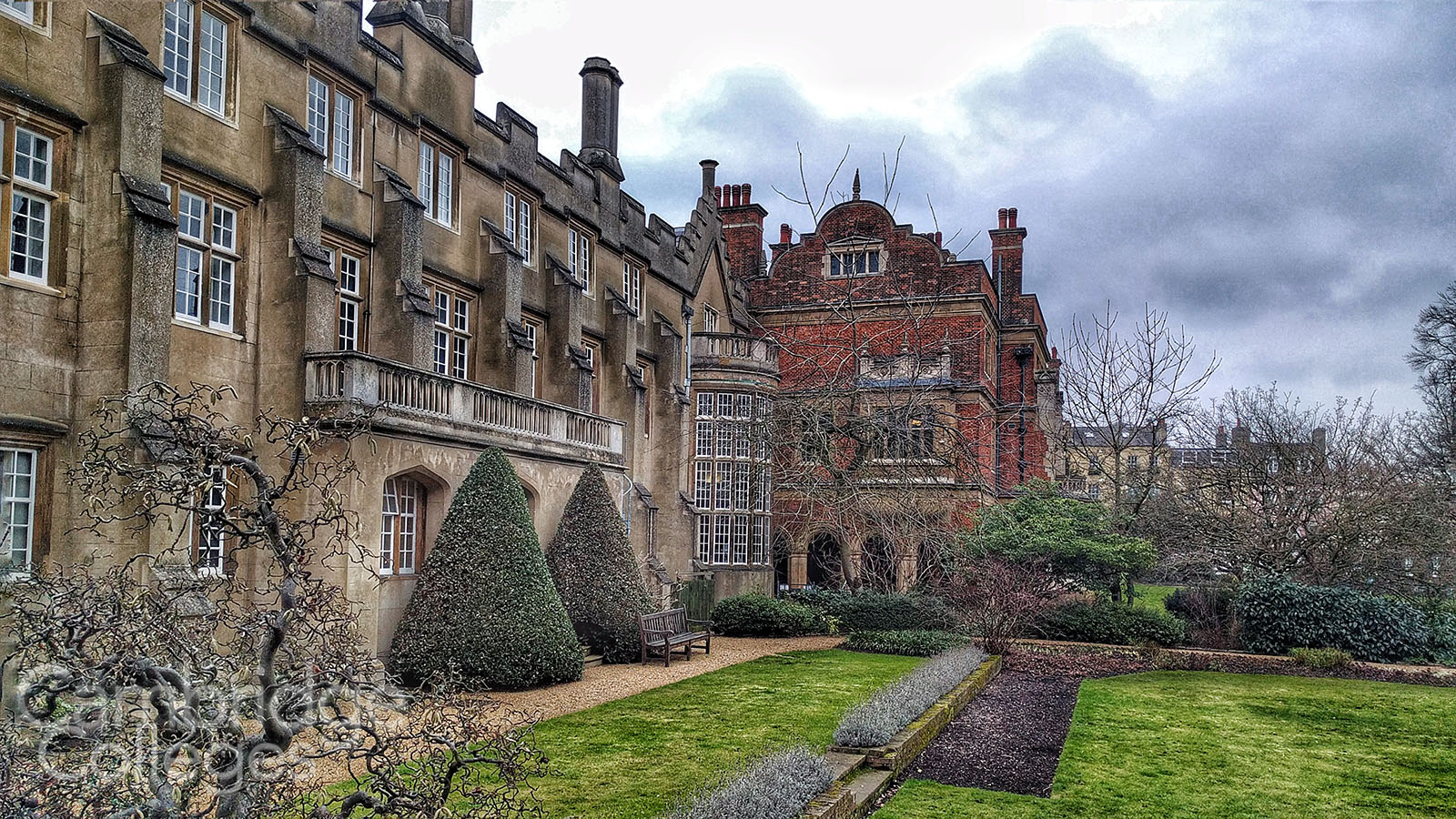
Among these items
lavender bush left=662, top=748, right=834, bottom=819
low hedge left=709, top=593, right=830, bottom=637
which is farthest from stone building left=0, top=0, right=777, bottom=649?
lavender bush left=662, top=748, right=834, bottom=819

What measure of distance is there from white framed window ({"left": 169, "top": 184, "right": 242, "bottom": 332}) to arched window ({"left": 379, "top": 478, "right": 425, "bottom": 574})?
12.1ft

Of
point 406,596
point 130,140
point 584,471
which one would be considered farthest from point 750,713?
point 130,140

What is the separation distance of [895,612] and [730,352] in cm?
1054

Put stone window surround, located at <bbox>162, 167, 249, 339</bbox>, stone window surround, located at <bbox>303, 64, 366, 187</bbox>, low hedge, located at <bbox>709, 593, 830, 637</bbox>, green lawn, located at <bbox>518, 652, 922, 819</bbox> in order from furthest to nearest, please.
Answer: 1. low hedge, located at <bbox>709, 593, 830, 637</bbox>
2. stone window surround, located at <bbox>303, 64, 366, 187</bbox>
3. stone window surround, located at <bbox>162, 167, 249, 339</bbox>
4. green lawn, located at <bbox>518, 652, 922, 819</bbox>

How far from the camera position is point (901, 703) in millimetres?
12570

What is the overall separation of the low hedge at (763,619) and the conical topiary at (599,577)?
5138mm

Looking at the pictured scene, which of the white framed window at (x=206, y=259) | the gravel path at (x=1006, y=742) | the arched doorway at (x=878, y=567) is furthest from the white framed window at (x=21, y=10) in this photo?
the arched doorway at (x=878, y=567)

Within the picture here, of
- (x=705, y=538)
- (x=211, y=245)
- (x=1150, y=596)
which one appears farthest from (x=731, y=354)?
(x=1150, y=596)

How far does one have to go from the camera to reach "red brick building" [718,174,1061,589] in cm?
2622

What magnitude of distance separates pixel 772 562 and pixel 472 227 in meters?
15.3

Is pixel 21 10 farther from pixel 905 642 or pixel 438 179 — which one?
pixel 905 642

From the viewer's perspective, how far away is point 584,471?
2067 cm

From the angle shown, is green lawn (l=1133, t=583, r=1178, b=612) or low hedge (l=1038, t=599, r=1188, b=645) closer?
Result: low hedge (l=1038, t=599, r=1188, b=645)

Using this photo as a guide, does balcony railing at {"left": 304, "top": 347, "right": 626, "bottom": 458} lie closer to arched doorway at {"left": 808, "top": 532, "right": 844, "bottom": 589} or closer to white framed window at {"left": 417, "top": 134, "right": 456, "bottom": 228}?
white framed window at {"left": 417, "top": 134, "right": 456, "bottom": 228}
